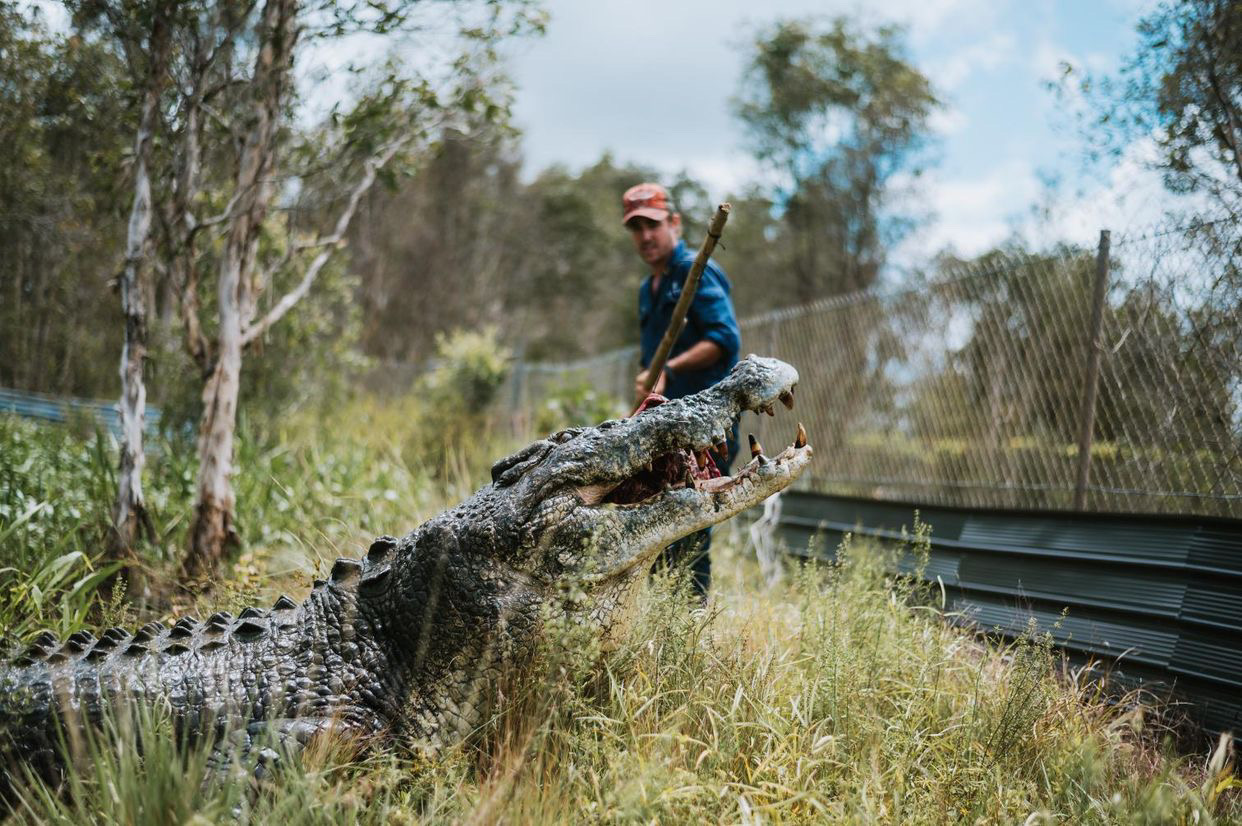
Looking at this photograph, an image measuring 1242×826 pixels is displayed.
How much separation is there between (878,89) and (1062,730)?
20.7 metres

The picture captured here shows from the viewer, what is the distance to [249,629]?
101 inches

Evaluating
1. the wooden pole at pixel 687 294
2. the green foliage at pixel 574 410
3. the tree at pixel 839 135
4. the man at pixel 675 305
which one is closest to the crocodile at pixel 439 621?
the wooden pole at pixel 687 294

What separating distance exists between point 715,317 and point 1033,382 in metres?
2.80

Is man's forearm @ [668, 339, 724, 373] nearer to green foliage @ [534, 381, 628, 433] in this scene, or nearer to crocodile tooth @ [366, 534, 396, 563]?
crocodile tooth @ [366, 534, 396, 563]

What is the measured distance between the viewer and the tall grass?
2.06 m

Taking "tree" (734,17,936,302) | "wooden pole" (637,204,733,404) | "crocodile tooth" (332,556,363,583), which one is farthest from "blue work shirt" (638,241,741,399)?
"tree" (734,17,936,302)

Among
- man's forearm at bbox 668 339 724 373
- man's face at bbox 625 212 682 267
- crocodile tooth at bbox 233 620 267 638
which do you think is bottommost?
crocodile tooth at bbox 233 620 267 638

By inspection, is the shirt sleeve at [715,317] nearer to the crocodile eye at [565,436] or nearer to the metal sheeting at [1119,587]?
the metal sheeting at [1119,587]

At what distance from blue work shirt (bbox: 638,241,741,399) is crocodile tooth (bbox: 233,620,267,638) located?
6.77 ft

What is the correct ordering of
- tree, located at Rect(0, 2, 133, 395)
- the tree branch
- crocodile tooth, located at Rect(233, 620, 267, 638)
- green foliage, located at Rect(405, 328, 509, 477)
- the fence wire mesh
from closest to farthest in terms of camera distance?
1. crocodile tooth, located at Rect(233, 620, 267, 638)
2. the fence wire mesh
3. the tree branch
4. tree, located at Rect(0, 2, 133, 395)
5. green foliage, located at Rect(405, 328, 509, 477)

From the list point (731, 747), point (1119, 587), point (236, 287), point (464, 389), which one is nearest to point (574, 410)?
point (464, 389)

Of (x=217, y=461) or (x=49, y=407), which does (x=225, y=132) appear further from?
(x=49, y=407)

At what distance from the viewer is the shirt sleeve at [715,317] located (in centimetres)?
394

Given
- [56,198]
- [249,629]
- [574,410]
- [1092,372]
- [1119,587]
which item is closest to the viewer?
[249,629]
